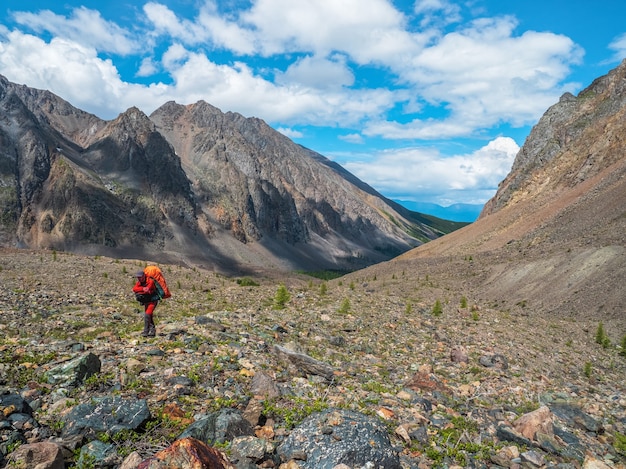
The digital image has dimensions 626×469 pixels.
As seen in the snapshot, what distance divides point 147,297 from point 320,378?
6185 millimetres

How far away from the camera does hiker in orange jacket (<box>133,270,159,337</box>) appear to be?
491 inches

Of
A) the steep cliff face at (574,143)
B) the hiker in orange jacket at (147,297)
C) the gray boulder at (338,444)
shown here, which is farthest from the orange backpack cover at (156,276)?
the steep cliff face at (574,143)

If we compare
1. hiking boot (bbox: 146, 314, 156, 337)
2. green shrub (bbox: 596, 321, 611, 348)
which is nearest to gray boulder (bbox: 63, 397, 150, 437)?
hiking boot (bbox: 146, 314, 156, 337)

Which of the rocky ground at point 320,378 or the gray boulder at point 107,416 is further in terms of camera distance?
the rocky ground at point 320,378

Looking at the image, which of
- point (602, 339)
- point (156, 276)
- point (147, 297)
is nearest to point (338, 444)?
point (147, 297)

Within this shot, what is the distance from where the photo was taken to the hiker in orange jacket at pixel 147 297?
1247cm

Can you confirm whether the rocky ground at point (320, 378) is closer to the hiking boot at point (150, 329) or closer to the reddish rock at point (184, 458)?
the hiking boot at point (150, 329)

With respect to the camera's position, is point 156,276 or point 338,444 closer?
point 338,444

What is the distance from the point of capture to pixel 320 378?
10969mm

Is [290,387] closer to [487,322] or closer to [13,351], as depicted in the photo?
[13,351]

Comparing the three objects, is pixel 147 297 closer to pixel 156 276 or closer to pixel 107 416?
pixel 156 276

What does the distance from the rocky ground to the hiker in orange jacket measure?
1.64 ft

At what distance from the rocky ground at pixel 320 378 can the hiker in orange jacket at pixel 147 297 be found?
499 millimetres

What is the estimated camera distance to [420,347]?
656 inches
